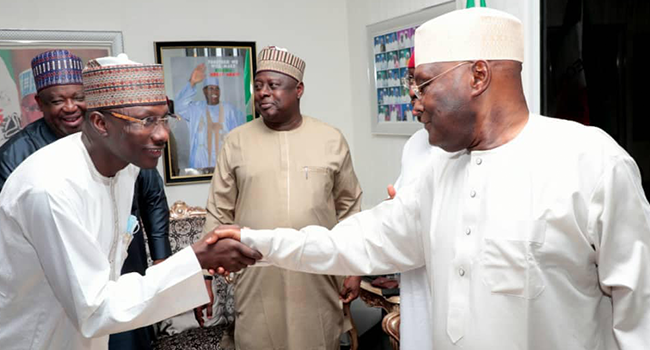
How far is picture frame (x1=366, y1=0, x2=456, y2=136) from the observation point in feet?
13.6

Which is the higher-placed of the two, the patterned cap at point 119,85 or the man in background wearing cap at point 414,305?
the patterned cap at point 119,85

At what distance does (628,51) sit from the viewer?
2.46 meters

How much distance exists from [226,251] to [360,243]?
516 millimetres

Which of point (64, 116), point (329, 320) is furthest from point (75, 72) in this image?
point (329, 320)

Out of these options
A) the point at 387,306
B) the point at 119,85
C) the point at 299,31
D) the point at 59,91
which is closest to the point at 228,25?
the point at 299,31

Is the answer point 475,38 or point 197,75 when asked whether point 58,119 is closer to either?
point 197,75

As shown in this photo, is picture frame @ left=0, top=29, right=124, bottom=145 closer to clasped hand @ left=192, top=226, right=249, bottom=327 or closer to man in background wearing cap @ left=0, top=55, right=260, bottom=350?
man in background wearing cap @ left=0, top=55, right=260, bottom=350

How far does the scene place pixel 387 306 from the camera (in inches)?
148

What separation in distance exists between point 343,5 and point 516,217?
3896 mm

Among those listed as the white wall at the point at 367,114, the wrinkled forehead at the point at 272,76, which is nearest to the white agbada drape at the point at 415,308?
the wrinkled forehead at the point at 272,76

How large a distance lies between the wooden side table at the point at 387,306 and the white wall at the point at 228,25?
1.63 metres

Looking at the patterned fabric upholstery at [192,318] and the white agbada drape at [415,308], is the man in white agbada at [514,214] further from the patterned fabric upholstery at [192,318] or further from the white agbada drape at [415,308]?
the patterned fabric upholstery at [192,318]

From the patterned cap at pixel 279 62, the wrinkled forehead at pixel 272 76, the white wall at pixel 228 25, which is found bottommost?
the wrinkled forehead at pixel 272 76

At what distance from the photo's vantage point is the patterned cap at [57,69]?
273 cm
